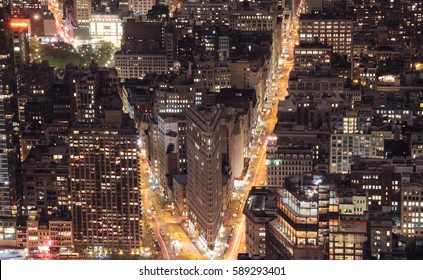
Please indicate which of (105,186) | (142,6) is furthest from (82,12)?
(105,186)

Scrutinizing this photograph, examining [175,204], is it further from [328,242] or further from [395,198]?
[328,242]

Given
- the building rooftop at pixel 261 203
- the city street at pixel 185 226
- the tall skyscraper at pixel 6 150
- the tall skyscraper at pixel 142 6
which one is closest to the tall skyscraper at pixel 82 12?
the tall skyscraper at pixel 142 6

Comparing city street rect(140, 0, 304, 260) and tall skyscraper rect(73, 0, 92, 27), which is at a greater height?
tall skyscraper rect(73, 0, 92, 27)

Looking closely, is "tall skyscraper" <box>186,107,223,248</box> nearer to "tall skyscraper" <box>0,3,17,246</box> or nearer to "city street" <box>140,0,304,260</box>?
"city street" <box>140,0,304,260</box>

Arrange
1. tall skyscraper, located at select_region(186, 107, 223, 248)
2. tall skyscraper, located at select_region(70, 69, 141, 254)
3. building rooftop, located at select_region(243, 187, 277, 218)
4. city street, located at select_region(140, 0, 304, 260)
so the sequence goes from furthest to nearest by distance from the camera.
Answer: tall skyscraper, located at select_region(70, 69, 141, 254) < tall skyscraper, located at select_region(186, 107, 223, 248) < city street, located at select_region(140, 0, 304, 260) < building rooftop, located at select_region(243, 187, 277, 218)

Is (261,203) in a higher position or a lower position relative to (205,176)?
lower

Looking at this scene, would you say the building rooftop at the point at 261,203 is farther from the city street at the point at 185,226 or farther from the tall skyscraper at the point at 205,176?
the tall skyscraper at the point at 205,176

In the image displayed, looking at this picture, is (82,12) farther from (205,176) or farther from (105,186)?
(205,176)

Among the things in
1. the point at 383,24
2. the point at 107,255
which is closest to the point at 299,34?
the point at 383,24

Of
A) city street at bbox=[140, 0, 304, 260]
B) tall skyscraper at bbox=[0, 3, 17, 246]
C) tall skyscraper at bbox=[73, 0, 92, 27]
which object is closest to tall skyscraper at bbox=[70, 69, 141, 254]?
city street at bbox=[140, 0, 304, 260]
